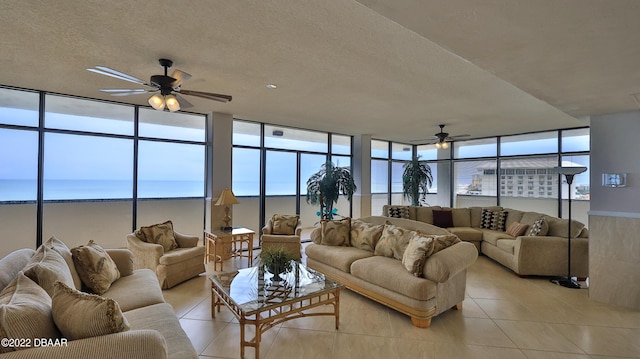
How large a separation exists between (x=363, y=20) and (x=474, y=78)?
1.91 m

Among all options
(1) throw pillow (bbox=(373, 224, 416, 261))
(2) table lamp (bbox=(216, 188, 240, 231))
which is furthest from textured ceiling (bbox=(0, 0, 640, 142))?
(1) throw pillow (bbox=(373, 224, 416, 261))

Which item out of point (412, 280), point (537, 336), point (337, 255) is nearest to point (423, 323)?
point (412, 280)

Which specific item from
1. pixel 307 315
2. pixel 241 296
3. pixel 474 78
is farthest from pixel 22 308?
pixel 474 78

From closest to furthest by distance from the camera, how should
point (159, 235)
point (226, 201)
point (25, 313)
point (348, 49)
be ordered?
point (25, 313)
point (348, 49)
point (159, 235)
point (226, 201)

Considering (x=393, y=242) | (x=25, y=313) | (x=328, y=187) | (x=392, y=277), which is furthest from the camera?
(x=328, y=187)

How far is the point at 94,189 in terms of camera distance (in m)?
4.77

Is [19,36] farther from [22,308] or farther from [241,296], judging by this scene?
[241,296]

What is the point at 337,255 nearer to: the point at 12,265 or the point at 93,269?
the point at 93,269

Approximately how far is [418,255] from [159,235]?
3481 millimetres

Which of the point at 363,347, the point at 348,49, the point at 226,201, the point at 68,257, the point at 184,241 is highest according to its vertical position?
the point at 348,49

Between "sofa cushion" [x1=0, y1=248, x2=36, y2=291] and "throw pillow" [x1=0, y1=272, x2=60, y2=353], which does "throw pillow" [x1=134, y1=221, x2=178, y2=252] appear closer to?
"sofa cushion" [x1=0, y1=248, x2=36, y2=291]

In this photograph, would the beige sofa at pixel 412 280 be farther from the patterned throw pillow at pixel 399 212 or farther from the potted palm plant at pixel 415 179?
the potted palm plant at pixel 415 179

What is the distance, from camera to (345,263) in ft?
12.1

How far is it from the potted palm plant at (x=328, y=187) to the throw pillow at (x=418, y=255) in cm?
334
